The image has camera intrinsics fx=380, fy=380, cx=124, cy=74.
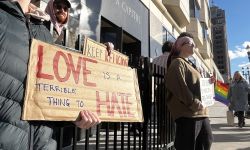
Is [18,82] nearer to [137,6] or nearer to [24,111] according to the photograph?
[24,111]

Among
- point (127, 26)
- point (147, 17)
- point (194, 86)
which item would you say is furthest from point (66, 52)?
point (147, 17)

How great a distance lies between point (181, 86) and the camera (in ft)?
13.5

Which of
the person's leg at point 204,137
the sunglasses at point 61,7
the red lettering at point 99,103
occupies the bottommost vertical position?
the person's leg at point 204,137

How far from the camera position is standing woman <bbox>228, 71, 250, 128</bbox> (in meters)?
11.8

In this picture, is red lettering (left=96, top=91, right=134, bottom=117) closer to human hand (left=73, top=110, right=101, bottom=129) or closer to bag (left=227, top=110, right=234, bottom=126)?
human hand (left=73, top=110, right=101, bottom=129)

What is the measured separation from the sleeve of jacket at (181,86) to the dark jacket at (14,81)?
2.17 m

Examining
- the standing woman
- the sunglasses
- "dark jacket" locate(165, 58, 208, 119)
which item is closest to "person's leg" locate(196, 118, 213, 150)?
"dark jacket" locate(165, 58, 208, 119)

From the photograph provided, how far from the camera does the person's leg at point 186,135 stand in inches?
161

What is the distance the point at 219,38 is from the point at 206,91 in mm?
178479

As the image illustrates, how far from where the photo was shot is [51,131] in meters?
2.34

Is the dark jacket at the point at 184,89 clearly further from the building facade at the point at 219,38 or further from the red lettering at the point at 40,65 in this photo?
the building facade at the point at 219,38

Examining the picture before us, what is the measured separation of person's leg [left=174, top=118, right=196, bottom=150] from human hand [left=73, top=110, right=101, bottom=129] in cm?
187

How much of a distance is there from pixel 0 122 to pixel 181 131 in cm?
268

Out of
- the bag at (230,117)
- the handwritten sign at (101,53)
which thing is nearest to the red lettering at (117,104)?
the handwritten sign at (101,53)
